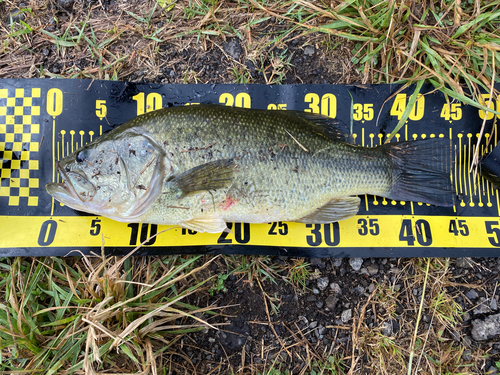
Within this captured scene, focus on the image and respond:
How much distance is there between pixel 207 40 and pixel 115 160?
1651mm

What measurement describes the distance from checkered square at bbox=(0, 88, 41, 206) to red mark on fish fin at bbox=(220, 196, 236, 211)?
1.95m

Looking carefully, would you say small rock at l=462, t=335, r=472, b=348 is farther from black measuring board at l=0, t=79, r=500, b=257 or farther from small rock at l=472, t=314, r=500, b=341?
black measuring board at l=0, t=79, r=500, b=257

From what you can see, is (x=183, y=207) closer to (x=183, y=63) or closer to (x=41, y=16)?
(x=183, y=63)

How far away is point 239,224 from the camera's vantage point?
9.66ft

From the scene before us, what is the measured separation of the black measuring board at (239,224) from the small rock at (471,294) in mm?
404

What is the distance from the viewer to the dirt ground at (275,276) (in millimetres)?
2752

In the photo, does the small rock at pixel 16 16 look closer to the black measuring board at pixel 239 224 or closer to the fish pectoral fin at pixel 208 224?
the black measuring board at pixel 239 224

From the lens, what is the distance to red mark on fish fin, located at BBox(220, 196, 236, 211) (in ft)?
8.28

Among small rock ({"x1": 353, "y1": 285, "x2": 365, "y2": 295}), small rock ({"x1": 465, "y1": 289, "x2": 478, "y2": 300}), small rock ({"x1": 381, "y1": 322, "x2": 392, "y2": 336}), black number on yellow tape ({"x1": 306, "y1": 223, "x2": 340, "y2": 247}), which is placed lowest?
small rock ({"x1": 381, "y1": 322, "x2": 392, "y2": 336})

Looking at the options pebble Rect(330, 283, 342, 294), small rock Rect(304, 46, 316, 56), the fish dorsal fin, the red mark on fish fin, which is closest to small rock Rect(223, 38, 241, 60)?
small rock Rect(304, 46, 316, 56)

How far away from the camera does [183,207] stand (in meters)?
2.51

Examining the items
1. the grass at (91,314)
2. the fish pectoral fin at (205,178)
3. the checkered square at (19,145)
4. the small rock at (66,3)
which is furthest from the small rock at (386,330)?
the small rock at (66,3)

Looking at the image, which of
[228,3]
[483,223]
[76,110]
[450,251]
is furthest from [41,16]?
[483,223]

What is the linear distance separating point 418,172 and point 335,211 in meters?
0.91
